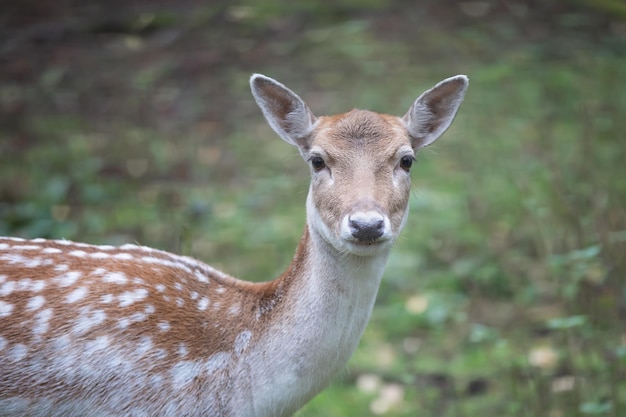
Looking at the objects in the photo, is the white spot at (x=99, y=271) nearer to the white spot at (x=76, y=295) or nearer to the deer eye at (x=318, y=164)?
the white spot at (x=76, y=295)

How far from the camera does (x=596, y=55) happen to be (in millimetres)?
9859

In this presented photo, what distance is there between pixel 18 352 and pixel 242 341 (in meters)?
0.85

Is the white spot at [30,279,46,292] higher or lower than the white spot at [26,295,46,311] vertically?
higher

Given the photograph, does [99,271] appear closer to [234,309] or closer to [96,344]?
[96,344]

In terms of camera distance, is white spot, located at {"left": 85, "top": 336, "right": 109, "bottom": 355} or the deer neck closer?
white spot, located at {"left": 85, "top": 336, "right": 109, "bottom": 355}

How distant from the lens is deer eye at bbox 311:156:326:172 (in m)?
4.10

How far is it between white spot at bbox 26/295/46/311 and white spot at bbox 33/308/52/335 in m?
0.03

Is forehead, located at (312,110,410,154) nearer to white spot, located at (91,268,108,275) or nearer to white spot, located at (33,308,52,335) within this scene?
white spot, located at (91,268,108,275)

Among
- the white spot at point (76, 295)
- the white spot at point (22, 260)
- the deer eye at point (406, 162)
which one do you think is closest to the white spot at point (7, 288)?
the white spot at point (22, 260)

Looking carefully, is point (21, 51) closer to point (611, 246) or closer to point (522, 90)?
point (522, 90)

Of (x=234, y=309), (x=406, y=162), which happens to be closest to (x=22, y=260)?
(x=234, y=309)

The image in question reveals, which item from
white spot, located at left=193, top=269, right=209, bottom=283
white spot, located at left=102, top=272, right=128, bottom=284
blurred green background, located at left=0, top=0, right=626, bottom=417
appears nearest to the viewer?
white spot, located at left=102, top=272, right=128, bottom=284

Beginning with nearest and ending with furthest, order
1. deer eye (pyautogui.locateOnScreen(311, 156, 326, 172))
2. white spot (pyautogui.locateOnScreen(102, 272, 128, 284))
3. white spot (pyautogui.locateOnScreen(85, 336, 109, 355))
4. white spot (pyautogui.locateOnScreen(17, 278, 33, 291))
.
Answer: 1. white spot (pyautogui.locateOnScreen(85, 336, 109, 355))
2. white spot (pyautogui.locateOnScreen(17, 278, 33, 291))
3. white spot (pyautogui.locateOnScreen(102, 272, 128, 284))
4. deer eye (pyautogui.locateOnScreen(311, 156, 326, 172))

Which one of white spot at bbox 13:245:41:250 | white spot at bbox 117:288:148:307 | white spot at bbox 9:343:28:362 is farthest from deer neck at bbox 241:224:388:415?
white spot at bbox 13:245:41:250
